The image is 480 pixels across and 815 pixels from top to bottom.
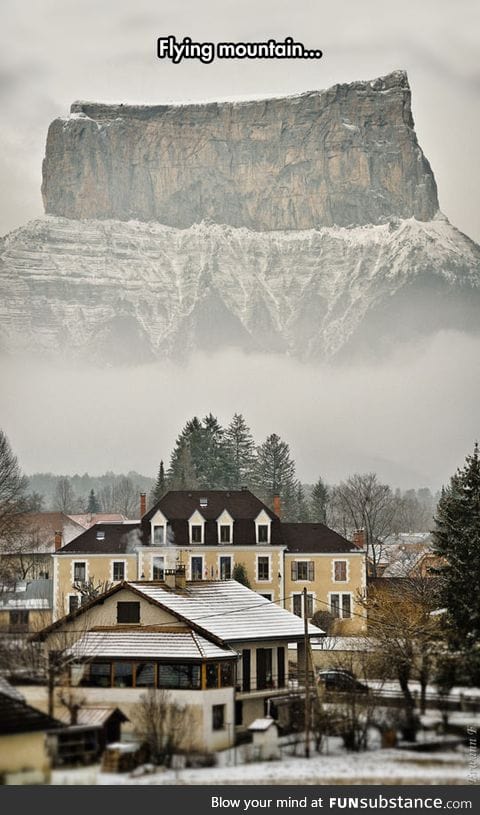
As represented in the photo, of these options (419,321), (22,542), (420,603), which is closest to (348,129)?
(419,321)

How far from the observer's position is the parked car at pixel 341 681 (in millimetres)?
31000

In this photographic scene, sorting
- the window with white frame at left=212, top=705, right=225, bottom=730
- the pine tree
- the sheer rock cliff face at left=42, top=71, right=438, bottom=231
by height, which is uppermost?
the sheer rock cliff face at left=42, top=71, right=438, bottom=231

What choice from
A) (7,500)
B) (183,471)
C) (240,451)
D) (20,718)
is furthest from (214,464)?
(20,718)

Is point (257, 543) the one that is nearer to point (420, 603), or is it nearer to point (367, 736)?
point (420, 603)

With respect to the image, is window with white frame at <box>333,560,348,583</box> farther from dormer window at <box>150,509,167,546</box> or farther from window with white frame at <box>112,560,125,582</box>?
window with white frame at <box>112,560,125,582</box>

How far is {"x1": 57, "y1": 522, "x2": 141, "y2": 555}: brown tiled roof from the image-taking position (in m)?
58.0

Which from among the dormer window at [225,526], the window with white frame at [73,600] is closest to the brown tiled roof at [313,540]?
the dormer window at [225,526]

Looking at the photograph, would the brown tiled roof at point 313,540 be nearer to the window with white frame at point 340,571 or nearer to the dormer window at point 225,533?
the window with white frame at point 340,571

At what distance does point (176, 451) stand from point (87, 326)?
8296cm

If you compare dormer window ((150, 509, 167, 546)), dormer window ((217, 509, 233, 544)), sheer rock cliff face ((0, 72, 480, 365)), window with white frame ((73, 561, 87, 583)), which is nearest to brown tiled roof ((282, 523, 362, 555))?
dormer window ((217, 509, 233, 544))

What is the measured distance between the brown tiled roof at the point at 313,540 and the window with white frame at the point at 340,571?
24.2 inches

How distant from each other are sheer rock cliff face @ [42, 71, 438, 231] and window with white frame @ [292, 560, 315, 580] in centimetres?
10869

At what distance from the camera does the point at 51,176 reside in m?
170
